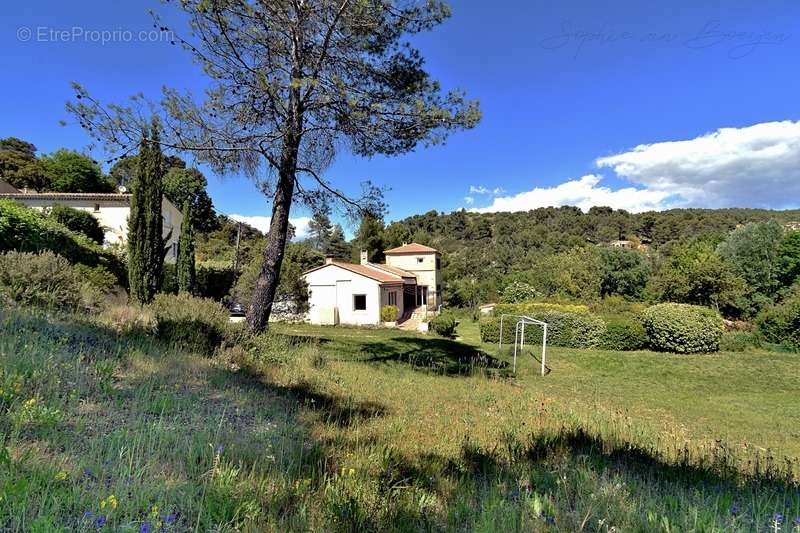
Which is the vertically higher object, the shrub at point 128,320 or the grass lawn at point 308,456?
the shrub at point 128,320

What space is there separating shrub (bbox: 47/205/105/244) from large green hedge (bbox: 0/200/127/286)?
23.3 ft

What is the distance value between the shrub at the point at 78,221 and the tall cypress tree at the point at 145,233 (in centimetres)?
863

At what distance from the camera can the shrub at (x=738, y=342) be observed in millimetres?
17672

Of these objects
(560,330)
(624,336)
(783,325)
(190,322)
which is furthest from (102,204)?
(783,325)

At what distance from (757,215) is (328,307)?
61.4 m

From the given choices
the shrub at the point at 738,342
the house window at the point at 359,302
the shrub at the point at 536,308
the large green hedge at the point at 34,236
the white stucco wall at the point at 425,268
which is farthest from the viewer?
the white stucco wall at the point at 425,268

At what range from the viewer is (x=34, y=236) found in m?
10.6

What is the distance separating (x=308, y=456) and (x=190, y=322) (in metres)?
4.57

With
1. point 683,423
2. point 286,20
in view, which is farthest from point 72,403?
point 683,423

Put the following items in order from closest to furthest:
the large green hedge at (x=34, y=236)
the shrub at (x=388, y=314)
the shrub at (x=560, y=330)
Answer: the large green hedge at (x=34, y=236) → the shrub at (x=560, y=330) → the shrub at (x=388, y=314)

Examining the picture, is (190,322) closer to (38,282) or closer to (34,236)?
(38,282)

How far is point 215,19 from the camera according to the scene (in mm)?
7281

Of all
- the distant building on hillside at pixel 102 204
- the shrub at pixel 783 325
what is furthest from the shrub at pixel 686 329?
the distant building on hillside at pixel 102 204

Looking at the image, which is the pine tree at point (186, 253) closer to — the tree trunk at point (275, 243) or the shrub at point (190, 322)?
the shrub at point (190, 322)
